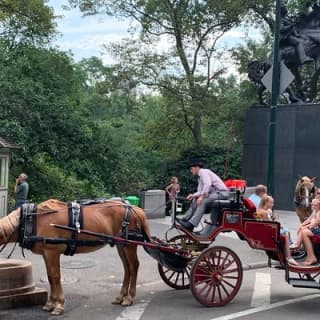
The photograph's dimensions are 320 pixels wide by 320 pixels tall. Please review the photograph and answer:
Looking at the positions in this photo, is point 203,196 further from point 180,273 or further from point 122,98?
point 122,98

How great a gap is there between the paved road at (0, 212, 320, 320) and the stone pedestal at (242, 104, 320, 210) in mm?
10079

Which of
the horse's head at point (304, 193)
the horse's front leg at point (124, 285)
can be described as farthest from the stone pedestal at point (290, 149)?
the horse's front leg at point (124, 285)

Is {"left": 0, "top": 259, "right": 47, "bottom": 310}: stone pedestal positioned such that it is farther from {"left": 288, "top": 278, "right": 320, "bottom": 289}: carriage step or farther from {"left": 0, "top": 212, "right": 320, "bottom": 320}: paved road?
{"left": 288, "top": 278, "right": 320, "bottom": 289}: carriage step

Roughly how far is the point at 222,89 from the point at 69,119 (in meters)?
11.3

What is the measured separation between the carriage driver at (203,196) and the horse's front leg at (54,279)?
2151mm

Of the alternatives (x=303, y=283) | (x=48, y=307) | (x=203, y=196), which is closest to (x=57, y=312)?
(x=48, y=307)

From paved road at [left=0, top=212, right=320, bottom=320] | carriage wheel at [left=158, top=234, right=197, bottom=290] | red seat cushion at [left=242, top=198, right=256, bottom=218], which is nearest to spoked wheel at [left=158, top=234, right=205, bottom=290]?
carriage wheel at [left=158, top=234, right=197, bottom=290]

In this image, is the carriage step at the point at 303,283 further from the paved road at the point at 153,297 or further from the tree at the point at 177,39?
the tree at the point at 177,39

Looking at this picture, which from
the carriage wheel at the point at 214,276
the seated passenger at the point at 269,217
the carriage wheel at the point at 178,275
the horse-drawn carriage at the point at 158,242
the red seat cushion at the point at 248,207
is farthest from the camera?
the carriage wheel at the point at 178,275

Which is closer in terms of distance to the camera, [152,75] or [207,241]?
[207,241]

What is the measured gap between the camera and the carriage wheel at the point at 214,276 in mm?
7984

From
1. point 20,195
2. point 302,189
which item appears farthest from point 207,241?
point 20,195

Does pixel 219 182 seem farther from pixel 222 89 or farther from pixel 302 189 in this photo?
pixel 222 89

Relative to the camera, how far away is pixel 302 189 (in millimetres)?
12234
